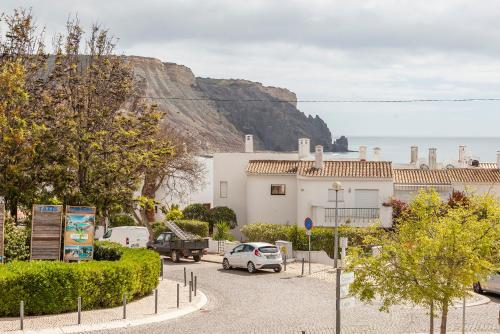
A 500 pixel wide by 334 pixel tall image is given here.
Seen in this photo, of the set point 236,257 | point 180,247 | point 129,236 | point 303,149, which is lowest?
point 236,257

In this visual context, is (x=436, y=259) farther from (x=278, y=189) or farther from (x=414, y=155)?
(x=414, y=155)

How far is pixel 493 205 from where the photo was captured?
696 inches

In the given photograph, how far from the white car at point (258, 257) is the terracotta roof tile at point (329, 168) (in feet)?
44.7

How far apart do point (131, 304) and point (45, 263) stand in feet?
10.8

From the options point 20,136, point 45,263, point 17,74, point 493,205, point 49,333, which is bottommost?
point 49,333

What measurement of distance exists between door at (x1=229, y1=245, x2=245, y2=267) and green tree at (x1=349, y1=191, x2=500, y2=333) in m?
17.9

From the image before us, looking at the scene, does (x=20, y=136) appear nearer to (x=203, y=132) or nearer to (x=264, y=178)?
(x=264, y=178)

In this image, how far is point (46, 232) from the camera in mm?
27000

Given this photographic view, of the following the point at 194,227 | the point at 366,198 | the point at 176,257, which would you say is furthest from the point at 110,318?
the point at 366,198

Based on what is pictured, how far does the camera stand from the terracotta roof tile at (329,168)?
155 ft

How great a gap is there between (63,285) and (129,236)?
2045 cm

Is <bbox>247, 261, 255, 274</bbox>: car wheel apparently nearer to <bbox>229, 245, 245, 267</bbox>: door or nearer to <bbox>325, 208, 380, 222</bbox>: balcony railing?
<bbox>229, 245, 245, 267</bbox>: door

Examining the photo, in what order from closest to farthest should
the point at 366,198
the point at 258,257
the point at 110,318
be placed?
the point at 110,318, the point at 258,257, the point at 366,198

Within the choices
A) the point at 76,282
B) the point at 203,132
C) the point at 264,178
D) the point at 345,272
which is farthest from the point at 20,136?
the point at 203,132
